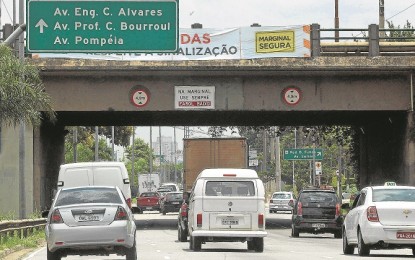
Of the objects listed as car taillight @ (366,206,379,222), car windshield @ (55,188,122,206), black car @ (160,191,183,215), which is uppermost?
car windshield @ (55,188,122,206)

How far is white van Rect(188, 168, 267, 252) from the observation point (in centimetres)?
2708

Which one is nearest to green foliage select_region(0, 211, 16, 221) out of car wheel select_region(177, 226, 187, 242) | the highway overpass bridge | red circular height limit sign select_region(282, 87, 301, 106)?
the highway overpass bridge

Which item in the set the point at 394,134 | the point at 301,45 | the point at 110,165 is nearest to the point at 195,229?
the point at 110,165

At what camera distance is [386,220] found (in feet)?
80.9

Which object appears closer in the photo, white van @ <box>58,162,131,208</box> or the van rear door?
the van rear door

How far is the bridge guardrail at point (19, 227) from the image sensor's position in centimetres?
3069

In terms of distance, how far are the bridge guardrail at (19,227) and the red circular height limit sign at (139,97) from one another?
5833 millimetres

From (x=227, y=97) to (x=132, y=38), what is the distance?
275 inches

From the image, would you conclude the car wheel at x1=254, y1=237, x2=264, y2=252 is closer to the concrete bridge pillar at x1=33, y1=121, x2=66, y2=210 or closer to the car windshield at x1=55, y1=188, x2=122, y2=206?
the car windshield at x1=55, y1=188, x2=122, y2=206

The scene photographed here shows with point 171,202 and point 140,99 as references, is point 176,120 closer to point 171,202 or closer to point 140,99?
point 140,99

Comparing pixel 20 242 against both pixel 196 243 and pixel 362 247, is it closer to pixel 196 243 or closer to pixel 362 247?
pixel 196 243

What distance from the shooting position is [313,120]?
51094 mm

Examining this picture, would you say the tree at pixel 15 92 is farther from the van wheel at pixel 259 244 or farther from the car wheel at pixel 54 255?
the car wheel at pixel 54 255

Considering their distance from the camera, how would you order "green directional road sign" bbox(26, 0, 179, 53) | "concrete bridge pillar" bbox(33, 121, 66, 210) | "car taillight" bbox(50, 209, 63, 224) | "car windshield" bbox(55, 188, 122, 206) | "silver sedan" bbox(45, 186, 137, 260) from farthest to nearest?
1. "concrete bridge pillar" bbox(33, 121, 66, 210)
2. "green directional road sign" bbox(26, 0, 179, 53)
3. "car windshield" bbox(55, 188, 122, 206)
4. "car taillight" bbox(50, 209, 63, 224)
5. "silver sedan" bbox(45, 186, 137, 260)
